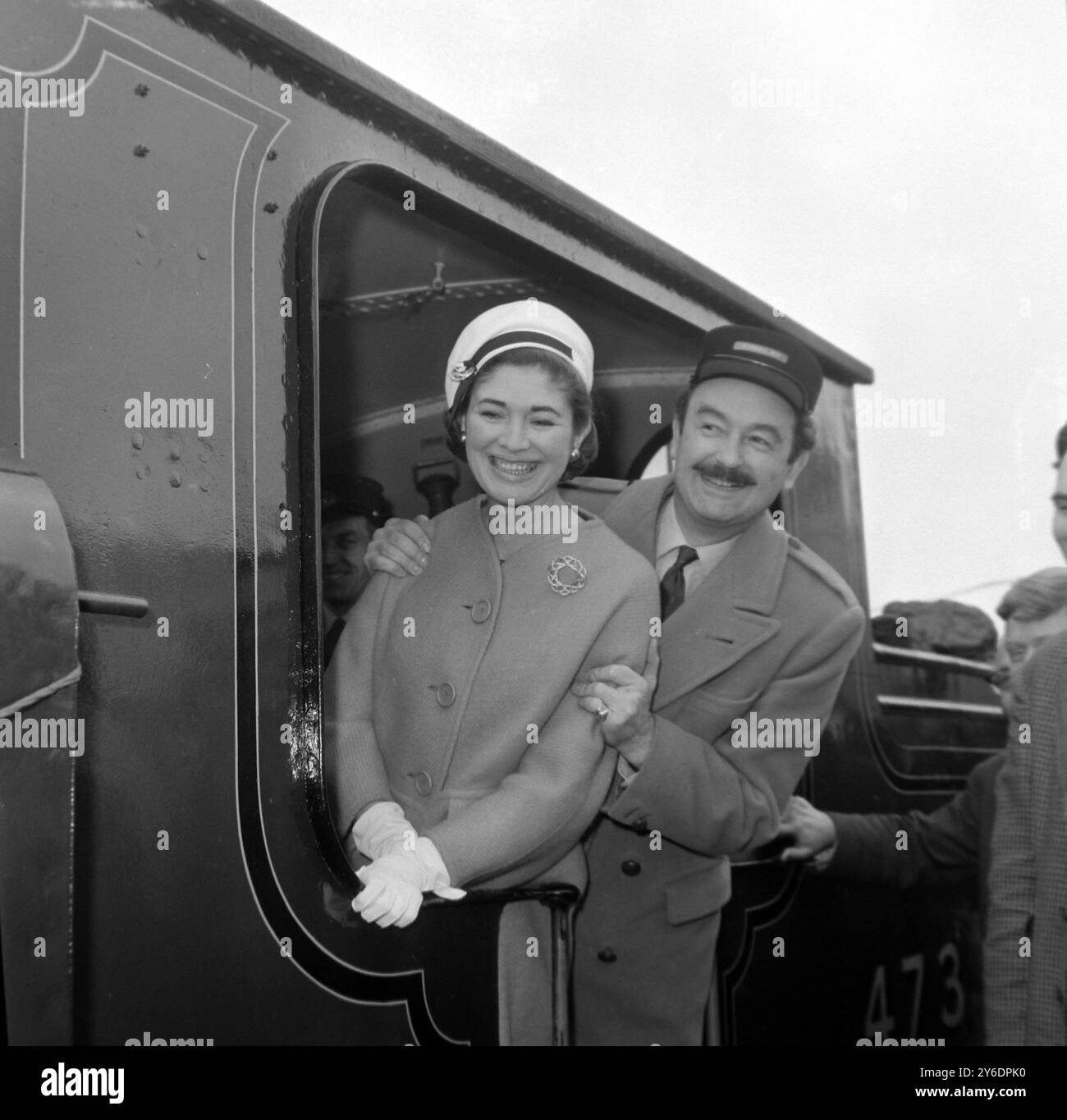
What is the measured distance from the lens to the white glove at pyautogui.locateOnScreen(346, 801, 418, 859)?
1.98 m

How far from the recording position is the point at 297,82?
197 centimetres

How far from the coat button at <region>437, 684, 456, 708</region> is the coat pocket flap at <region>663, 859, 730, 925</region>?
1.50ft

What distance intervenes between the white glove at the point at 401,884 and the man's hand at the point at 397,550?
0.44 meters

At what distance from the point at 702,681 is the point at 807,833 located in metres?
0.33

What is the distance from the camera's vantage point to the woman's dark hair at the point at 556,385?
6.94ft

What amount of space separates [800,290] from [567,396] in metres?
0.43

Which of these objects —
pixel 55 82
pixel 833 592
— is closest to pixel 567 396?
pixel 833 592

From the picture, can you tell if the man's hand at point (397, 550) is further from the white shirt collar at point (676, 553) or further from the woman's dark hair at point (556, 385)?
the white shirt collar at point (676, 553)

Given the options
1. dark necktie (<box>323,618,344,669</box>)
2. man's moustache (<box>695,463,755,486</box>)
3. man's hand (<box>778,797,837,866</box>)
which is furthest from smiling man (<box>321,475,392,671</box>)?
man's hand (<box>778,797,837,866</box>)

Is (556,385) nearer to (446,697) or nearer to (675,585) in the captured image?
(675,585)

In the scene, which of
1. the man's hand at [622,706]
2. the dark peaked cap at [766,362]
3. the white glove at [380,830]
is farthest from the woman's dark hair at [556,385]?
the white glove at [380,830]

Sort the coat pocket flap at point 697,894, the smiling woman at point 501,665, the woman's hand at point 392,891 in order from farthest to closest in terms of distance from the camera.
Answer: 1. the coat pocket flap at point 697,894
2. the smiling woman at point 501,665
3. the woman's hand at point 392,891

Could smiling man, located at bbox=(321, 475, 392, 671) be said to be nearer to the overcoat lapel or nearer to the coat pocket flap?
the overcoat lapel
